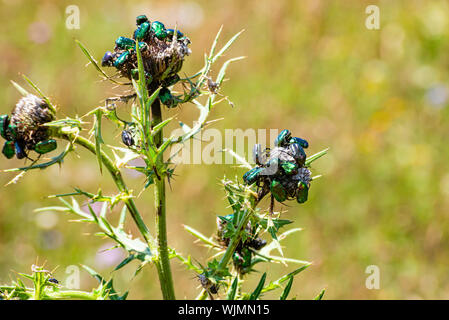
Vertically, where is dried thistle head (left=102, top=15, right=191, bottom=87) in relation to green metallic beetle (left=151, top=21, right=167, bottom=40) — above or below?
below

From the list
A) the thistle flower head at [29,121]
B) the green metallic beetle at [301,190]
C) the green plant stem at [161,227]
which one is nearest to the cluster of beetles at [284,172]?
the green metallic beetle at [301,190]

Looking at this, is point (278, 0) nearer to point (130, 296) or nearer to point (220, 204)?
point (220, 204)

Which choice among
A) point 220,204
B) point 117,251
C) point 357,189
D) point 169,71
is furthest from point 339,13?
point 169,71

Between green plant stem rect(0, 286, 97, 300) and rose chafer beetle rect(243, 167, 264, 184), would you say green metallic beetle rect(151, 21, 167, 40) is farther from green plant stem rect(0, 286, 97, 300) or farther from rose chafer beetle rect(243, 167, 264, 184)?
green plant stem rect(0, 286, 97, 300)

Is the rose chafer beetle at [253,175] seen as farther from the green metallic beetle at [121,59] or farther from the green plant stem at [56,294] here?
the green plant stem at [56,294]

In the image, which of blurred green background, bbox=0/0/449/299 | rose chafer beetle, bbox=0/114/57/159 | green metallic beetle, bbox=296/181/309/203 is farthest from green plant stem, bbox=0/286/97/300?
blurred green background, bbox=0/0/449/299

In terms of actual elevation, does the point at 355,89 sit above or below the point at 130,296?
above
